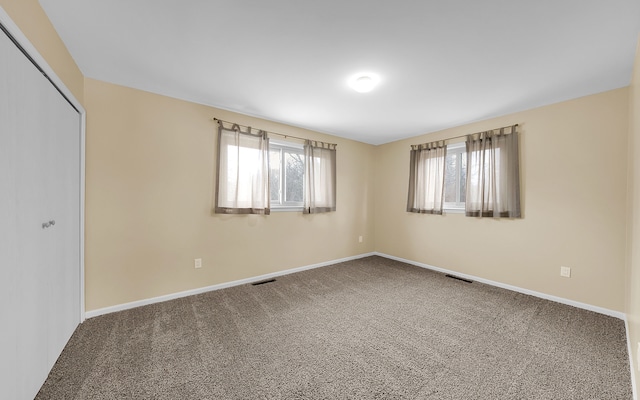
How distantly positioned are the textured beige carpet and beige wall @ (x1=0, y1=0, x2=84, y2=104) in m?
2.11

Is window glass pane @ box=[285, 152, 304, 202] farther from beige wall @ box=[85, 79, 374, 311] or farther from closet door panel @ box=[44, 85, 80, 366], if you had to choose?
closet door panel @ box=[44, 85, 80, 366]

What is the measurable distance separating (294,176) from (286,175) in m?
0.15

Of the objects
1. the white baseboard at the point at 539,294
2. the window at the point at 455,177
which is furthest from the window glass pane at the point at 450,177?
the white baseboard at the point at 539,294

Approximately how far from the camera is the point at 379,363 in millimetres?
1723

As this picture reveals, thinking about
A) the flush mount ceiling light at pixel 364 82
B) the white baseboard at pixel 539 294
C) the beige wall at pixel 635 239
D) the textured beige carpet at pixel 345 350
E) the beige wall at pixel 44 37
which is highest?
the flush mount ceiling light at pixel 364 82

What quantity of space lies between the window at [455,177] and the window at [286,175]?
2425 mm

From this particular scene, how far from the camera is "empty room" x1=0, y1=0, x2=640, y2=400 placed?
1.48 meters

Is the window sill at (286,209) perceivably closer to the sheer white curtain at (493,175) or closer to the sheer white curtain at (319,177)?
the sheer white curtain at (319,177)

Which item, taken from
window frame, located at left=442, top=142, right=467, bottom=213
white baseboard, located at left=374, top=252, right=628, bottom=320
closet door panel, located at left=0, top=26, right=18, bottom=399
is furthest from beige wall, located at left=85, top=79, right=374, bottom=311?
window frame, located at left=442, top=142, right=467, bottom=213

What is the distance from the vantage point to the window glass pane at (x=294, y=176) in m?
3.87

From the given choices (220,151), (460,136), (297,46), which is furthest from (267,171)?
(460,136)

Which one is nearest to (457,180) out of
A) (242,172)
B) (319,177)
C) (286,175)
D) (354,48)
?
(319,177)

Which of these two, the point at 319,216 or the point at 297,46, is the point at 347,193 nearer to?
the point at 319,216

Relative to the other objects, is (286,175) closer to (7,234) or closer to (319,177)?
(319,177)
